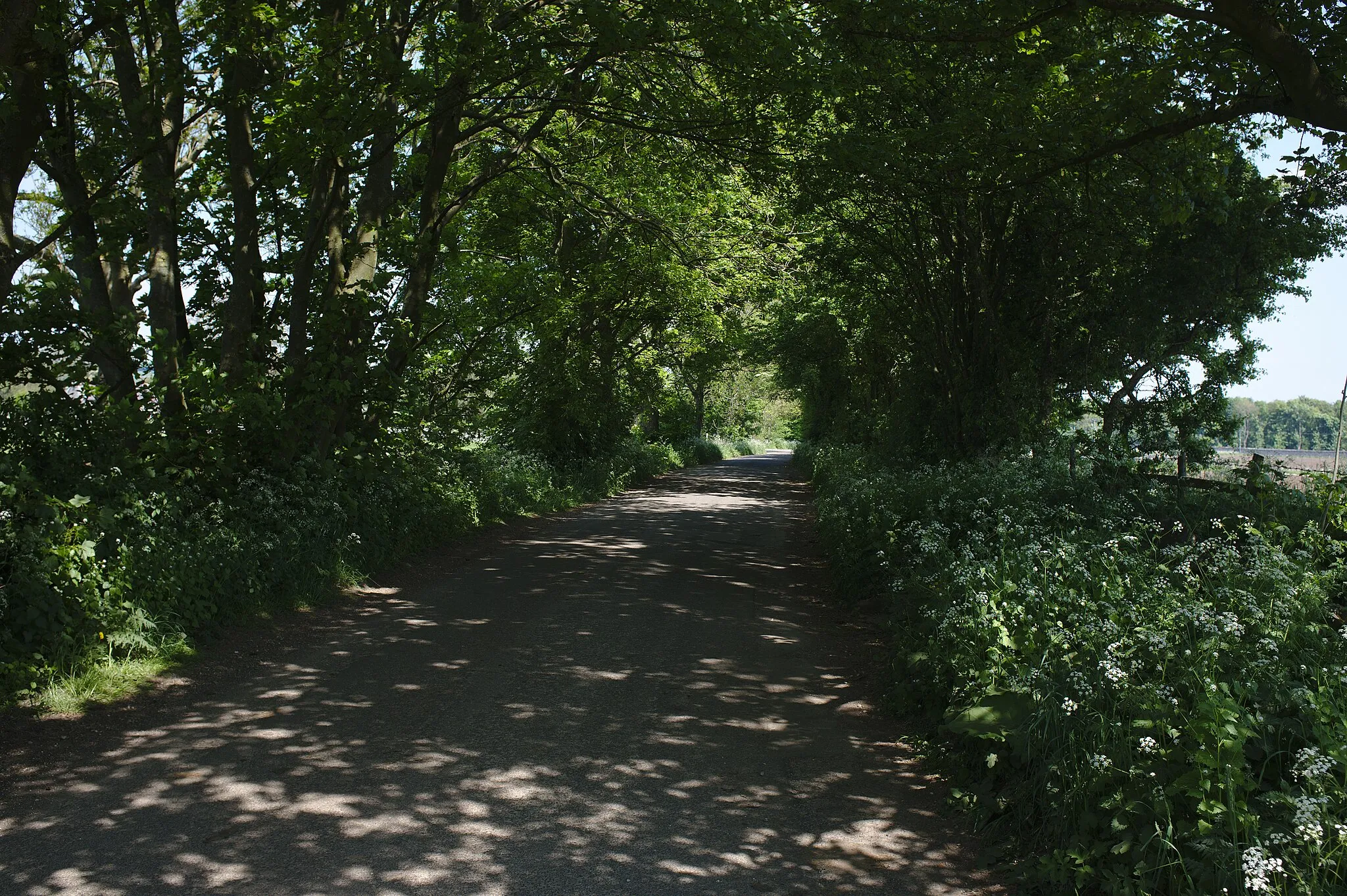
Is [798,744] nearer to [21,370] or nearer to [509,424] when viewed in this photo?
[21,370]

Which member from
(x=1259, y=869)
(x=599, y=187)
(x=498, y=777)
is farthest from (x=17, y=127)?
(x=599, y=187)

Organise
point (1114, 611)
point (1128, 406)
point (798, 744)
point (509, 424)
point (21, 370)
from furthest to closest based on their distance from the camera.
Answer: point (509, 424)
point (1128, 406)
point (21, 370)
point (798, 744)
point (1114, 611)

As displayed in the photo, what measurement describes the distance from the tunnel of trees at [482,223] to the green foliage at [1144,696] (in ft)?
11.0

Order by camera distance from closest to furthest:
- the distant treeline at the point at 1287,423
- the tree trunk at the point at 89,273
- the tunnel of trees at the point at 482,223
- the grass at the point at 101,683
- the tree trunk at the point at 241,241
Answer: the grass at the point at 101,683, the tunnel of trees at the point at 482,223, the tree trunk at the point at 89,273, the tree trunk at the point at 241,241, the distant treeline at the point at 1287,423

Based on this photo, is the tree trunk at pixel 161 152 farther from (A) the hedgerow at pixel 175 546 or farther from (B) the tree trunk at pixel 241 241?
(A) the hedgerow at pixel 175 546

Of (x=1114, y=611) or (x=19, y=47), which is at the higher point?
(x=19, y=47)

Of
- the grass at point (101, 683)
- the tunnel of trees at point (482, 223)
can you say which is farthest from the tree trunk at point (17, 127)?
the grass at point (101, 683)

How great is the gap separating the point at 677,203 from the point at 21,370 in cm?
1343

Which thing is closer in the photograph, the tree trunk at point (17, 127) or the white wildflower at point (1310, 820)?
the white wildflower at point (1310, 820)

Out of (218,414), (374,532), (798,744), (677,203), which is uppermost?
(677,203)

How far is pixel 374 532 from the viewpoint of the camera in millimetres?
12016

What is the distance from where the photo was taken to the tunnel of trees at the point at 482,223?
7.86 metres

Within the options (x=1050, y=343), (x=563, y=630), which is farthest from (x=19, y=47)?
(x=1050, y=343)

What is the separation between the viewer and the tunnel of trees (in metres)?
7.86
